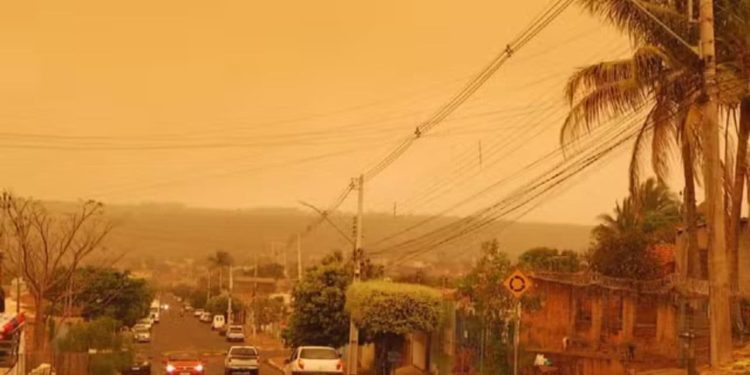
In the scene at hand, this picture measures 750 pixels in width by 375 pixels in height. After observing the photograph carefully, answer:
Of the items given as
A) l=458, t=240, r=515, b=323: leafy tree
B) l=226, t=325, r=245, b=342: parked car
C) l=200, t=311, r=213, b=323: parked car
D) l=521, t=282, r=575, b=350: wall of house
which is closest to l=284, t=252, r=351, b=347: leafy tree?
l=458, t=240, r=515, b=323: leafy tree

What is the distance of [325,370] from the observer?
3522 centimetres

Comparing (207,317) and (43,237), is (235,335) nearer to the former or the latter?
(43,237)

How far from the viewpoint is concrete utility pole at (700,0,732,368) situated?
17.4 m

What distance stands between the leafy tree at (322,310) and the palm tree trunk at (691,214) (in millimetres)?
23761

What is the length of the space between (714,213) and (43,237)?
38.9 meters

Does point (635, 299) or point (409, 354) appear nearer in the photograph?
point (635, 299)

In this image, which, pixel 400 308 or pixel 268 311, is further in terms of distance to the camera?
pixel 268 311

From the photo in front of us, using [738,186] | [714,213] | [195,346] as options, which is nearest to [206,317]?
[195,346]

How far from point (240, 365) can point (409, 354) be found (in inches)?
364

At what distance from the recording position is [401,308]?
40.7 meters

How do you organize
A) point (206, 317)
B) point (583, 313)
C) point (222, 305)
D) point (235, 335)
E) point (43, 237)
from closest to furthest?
point (583, 313), point (43, 237), point (235, 335), point (222, 305), point (206, 317)

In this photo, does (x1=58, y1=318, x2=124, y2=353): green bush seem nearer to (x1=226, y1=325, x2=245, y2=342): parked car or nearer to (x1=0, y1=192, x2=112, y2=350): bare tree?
(x1=0, y1=192, x2=112, y2=350): bare tree

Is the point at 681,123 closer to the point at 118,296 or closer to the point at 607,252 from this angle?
the point at 607,252

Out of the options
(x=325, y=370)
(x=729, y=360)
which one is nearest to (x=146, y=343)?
(x=325, y=370)
